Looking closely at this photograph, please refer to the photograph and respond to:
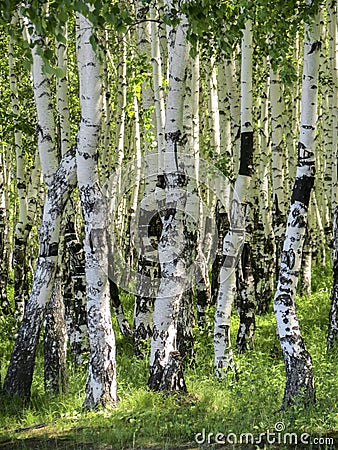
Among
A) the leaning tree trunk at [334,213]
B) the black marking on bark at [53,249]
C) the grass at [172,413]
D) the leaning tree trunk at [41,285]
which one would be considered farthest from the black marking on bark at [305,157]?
the leaning tree trunk at [334,213]

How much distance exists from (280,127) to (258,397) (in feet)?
21.7

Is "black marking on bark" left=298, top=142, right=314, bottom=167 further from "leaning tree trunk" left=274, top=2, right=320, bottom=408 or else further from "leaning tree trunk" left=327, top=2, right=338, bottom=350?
"leaning tree trunk" left=327, top=2, right=338, bottom=350

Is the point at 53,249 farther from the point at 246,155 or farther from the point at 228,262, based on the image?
the point at 246,155

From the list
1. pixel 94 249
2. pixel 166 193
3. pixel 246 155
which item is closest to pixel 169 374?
pixel 94 249

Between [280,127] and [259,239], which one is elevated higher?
[280,127]

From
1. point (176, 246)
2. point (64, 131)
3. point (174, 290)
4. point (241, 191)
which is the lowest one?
point (174, 290)

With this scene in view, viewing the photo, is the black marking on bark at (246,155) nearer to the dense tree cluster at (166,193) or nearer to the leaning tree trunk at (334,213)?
the dense tree cluster at (166,193)

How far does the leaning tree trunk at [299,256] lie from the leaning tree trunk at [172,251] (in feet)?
3.98

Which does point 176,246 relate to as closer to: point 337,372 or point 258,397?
point 258,397

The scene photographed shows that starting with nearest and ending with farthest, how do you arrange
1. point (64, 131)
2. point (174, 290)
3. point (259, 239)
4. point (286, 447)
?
point (286, 447) → point (174, 290) → point (64, 131) → point (259, 239)

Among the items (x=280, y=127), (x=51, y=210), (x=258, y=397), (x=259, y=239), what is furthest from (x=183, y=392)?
(x=259, y=239)

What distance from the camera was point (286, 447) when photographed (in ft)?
20.9

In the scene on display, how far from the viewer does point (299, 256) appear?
24.1ft

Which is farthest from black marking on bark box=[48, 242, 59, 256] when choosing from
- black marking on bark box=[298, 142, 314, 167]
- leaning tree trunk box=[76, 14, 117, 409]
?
black marking on bark box=[298, 142, 314, 167]
